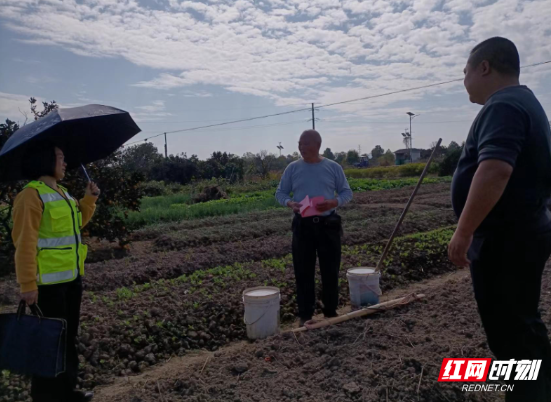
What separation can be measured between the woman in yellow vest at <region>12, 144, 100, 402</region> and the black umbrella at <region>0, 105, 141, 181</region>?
0.12 metres

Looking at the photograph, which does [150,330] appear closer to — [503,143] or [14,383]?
[14,383]

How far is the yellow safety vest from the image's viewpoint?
291 centimetres

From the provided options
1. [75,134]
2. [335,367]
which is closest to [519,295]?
[335,367]

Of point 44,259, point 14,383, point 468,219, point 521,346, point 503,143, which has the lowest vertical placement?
point 14,383

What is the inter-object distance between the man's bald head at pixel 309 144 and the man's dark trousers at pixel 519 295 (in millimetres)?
2376

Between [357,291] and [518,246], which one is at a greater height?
[518,246]

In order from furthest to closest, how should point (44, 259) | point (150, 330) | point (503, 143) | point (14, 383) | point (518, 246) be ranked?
point (150, 330)
point (14, 383)
point (44, 259)
point (518, 246)
point (503, 143)

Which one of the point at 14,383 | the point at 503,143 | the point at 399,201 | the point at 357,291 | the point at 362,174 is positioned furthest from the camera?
the point at 362,174

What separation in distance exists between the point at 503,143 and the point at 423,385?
1.73 metres

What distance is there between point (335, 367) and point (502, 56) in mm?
2338

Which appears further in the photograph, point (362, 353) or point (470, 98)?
point (362, 353)

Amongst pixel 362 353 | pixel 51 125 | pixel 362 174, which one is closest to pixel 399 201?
pixel 362 353

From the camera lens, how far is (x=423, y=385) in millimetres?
3049

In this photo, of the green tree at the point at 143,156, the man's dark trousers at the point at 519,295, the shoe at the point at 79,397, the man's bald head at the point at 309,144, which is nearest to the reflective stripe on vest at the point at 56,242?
the shoe at the point at 79,397
